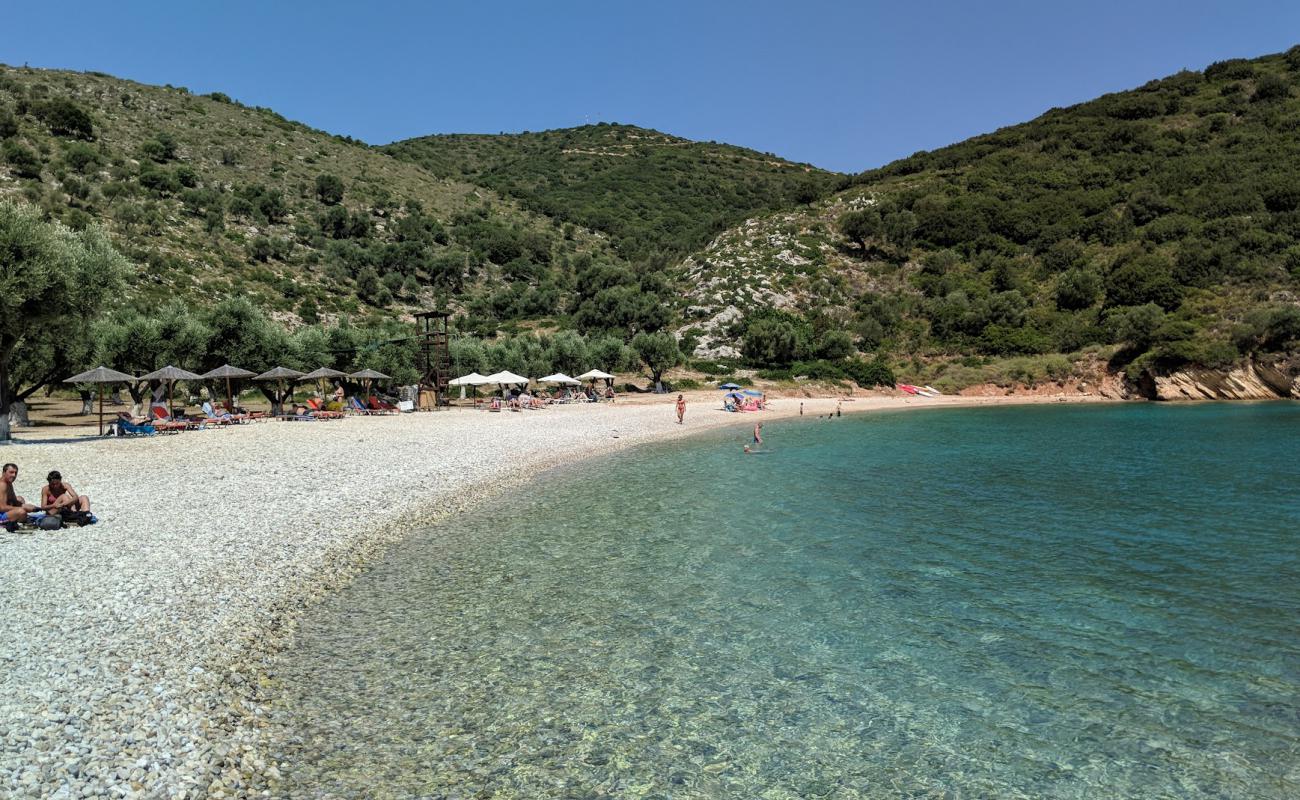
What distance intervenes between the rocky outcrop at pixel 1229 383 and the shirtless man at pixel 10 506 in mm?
58984

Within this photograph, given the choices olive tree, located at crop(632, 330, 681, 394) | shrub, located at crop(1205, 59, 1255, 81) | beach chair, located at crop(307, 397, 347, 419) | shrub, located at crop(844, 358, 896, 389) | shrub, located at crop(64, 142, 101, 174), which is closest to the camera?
beach chair, located at crop(307, 397, 347, 419)

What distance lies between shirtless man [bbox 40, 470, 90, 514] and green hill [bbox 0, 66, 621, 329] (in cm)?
3958

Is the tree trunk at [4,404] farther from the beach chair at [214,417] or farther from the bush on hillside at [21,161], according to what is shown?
Result: the bush on hillside at [21,161]

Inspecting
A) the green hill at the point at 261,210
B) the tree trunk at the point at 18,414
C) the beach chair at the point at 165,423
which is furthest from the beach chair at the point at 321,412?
the green hill at the point at 261,210

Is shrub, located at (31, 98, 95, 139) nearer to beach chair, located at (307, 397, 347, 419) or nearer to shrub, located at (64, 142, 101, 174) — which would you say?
shrub, located at (64, 142, 101, 174)

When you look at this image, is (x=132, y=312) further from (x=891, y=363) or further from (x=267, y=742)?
(x=891, y=363)

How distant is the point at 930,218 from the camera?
77.6 m

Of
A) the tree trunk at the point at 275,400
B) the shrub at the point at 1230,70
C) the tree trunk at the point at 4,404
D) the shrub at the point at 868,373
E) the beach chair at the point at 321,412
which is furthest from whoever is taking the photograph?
the shrub at the point at 1230,70

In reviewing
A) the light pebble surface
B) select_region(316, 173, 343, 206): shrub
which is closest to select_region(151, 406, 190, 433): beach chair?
the light pebble surface

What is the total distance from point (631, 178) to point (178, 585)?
128743 mm

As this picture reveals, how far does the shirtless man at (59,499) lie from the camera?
11180 mm

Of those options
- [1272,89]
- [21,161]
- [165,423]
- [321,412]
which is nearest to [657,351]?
[321,412]

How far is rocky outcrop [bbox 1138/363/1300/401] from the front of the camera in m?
45.6

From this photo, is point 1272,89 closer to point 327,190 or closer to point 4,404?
point 327,190
